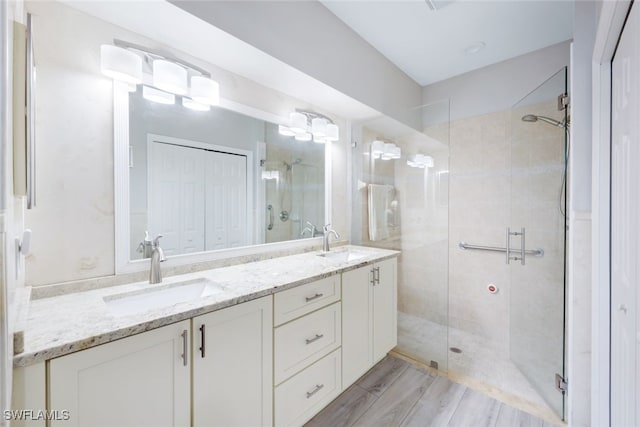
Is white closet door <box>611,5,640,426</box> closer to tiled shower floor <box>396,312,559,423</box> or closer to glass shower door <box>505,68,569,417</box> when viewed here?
glass shower door <box>505,68,569,417</box>

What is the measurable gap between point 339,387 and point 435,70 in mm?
2795

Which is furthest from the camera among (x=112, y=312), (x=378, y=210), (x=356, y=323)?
(x=378, y=210)

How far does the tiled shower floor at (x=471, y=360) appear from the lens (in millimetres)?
1799

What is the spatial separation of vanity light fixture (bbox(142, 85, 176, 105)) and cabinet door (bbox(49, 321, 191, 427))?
1.14 m

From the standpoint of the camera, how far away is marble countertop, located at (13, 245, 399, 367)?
781mm

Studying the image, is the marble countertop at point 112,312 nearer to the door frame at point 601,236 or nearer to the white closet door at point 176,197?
the white closet door at point 176,197

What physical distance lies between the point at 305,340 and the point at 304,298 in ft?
0.75

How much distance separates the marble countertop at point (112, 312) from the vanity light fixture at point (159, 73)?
97 cm

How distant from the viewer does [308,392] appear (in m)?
1.49

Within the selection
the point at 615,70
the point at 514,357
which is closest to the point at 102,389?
the point at 615,70

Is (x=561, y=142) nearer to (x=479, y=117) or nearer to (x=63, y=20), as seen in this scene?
(x=479, y=117)

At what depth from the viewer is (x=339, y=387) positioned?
168 cm

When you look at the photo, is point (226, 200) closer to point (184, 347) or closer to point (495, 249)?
point (184, 347)

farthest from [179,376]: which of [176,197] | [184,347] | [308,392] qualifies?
[176,197]
